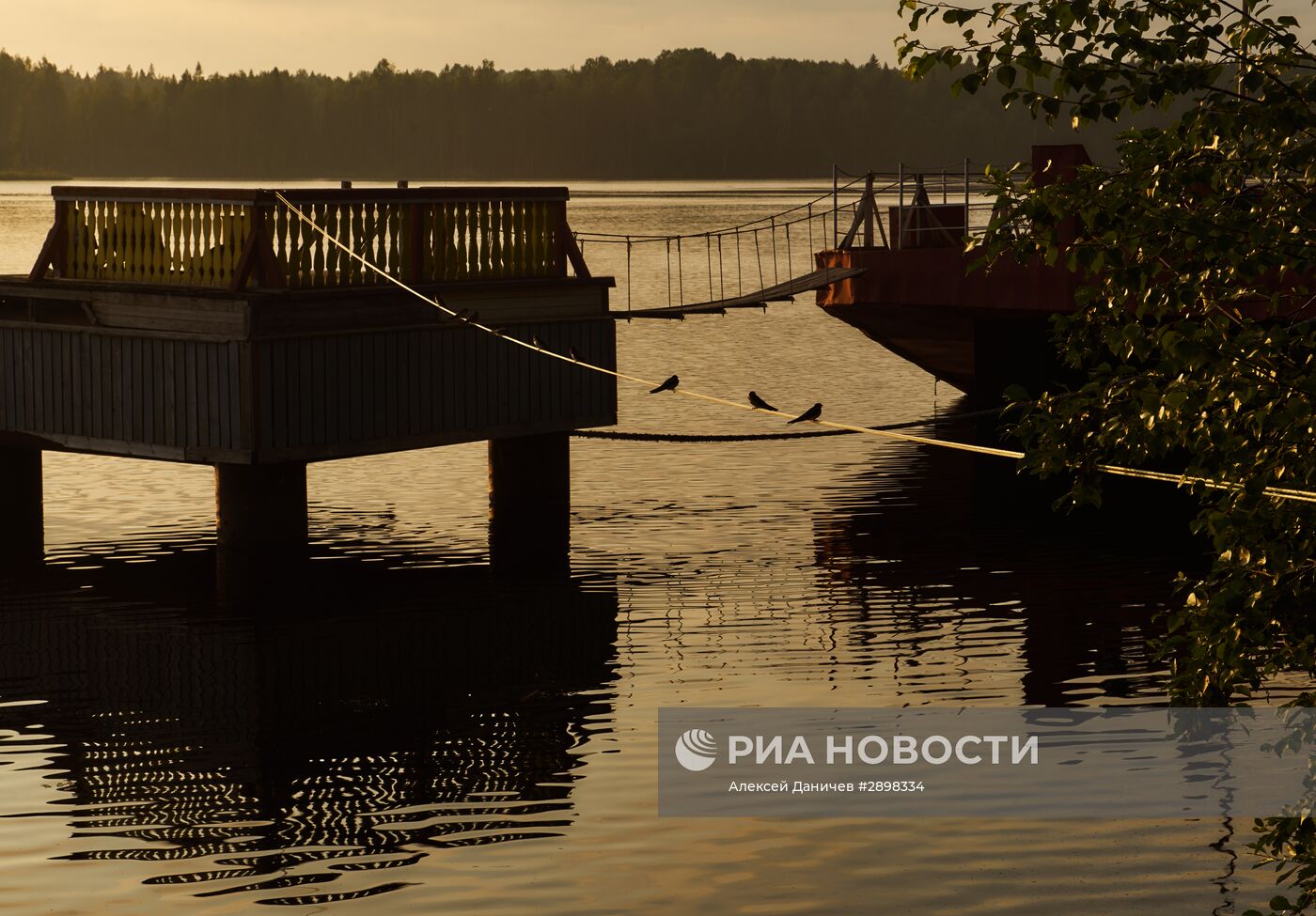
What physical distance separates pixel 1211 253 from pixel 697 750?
6.99 metres

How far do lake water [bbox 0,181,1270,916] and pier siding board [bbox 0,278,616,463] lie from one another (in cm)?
162

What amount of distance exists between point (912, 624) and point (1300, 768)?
5549 millimetres

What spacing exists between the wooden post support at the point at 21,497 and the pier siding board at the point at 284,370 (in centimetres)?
79

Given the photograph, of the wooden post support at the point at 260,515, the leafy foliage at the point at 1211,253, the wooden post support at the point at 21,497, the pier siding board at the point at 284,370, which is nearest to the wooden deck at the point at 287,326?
the pier siding board at the point at 284,370

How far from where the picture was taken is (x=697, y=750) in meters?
13.1

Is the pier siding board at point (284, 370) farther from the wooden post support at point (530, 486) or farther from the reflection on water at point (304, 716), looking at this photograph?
the reflection on water at point (304, 716)

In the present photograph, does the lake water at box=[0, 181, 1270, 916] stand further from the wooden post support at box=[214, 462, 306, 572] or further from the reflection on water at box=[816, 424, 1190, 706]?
the wooden post support at box=[214, 462, 306, 572]

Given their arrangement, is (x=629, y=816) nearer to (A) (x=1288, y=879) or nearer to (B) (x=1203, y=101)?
(A) (x=1288, y=879)

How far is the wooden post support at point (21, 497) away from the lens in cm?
2284

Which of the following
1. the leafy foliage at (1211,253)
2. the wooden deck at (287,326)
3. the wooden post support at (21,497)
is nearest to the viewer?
the leafy foliage at (1211,253)

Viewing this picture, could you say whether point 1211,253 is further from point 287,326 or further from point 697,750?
point 287,326


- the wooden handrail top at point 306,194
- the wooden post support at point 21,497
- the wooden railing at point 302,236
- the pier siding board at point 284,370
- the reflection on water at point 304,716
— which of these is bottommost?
the reflection on water at point 304,716

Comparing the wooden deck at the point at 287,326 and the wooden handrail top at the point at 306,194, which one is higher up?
the wooden handrail top at the point at 306,194

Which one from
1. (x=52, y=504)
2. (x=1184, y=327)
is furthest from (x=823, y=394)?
(x=1184, y=327)
